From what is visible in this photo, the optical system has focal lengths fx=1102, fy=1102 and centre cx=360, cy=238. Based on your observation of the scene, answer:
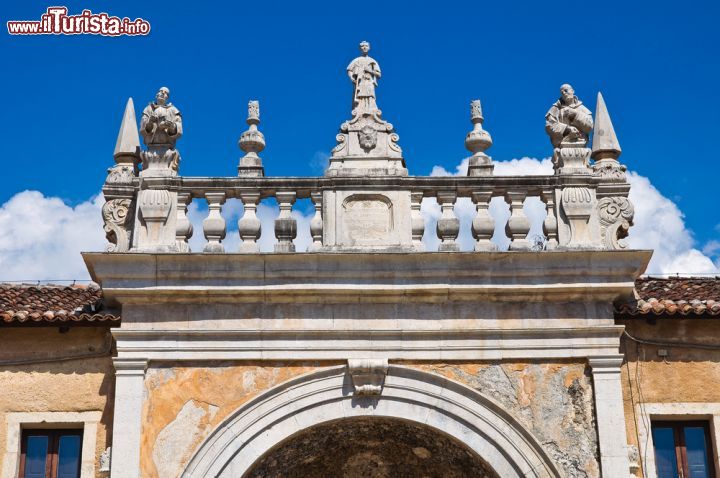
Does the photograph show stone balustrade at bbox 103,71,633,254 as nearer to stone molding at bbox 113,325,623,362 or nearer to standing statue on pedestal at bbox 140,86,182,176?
standing statue on pedestal at bbox 140,86,182,176

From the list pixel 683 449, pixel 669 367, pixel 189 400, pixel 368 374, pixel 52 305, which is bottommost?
pixel 683 449

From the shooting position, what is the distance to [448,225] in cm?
1230

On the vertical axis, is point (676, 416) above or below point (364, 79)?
below

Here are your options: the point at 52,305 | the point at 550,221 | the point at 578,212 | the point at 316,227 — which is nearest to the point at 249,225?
the point at 316,227

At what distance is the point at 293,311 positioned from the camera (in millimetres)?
12117

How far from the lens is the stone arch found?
11.7 meters

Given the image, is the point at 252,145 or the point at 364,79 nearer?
the point at 252,145

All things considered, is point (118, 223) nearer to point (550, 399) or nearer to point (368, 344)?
point (368, 344)

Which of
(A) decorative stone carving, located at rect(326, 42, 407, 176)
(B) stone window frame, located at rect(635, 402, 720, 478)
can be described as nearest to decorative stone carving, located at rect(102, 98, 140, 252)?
(A) decorative stone carving, located at rect(326, 42, 407, 176)

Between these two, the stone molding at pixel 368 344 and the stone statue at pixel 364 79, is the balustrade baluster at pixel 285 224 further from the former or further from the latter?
the stone statue at pixel 364 79

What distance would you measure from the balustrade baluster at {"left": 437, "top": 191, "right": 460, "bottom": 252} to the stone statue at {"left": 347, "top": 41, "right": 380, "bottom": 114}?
1.42 metres

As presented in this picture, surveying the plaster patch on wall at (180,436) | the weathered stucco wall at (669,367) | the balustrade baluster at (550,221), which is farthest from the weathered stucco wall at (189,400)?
the weathered stucco wall at (669,367)

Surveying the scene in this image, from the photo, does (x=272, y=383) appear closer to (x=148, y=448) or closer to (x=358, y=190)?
(x=148, y=448)

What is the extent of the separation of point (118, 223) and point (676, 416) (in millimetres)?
6669
